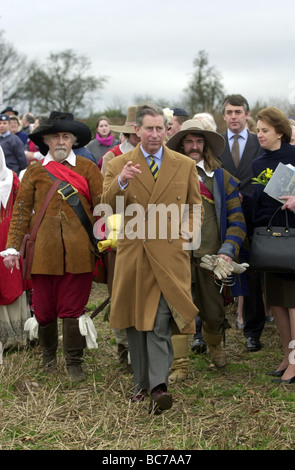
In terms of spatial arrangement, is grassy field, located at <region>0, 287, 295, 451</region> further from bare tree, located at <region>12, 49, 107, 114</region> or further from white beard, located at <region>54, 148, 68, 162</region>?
bare tree, located at <region>12, 49, 107, 114</region>

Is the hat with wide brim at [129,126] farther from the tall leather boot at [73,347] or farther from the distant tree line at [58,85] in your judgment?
the distant tree line at [58,85]

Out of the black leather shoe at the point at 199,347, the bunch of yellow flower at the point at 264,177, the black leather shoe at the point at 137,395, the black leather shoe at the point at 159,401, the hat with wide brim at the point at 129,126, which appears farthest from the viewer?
the black leather shoe at the point at 199,347

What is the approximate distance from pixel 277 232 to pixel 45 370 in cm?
228

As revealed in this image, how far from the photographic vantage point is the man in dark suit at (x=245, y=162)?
6.86 meters

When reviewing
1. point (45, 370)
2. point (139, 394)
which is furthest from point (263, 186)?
point (45, 370)

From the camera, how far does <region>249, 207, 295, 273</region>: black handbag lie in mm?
5488

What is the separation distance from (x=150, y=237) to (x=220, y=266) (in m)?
0.81

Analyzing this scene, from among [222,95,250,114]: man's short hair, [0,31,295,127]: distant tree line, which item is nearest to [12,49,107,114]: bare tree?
[0,31,295,127]: distant tree line

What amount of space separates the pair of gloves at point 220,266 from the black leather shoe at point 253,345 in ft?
4.40

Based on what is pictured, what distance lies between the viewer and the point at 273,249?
18.2ft

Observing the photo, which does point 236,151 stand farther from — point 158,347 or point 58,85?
point 58,85

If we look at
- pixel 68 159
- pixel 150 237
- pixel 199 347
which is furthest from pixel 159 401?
pixel 68 159

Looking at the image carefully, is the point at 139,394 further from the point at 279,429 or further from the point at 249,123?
the point at 249,123

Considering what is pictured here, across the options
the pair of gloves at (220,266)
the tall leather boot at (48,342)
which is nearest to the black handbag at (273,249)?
the pair of gloves at (220,266)
